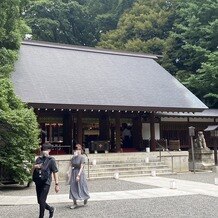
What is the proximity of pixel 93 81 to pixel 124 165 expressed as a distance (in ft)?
19.4

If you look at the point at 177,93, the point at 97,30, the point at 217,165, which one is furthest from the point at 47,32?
the point at 217,165

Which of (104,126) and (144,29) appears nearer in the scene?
(104,126)

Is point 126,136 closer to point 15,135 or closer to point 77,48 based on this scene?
point 77,48

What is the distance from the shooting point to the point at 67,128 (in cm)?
2212

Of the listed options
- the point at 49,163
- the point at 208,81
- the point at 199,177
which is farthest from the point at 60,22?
the point at 49,163

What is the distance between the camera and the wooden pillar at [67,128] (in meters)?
21.9

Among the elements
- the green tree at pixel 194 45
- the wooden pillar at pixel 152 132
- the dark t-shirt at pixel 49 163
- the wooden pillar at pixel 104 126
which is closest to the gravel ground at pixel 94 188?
the dark t-shirt at pixel 49 163

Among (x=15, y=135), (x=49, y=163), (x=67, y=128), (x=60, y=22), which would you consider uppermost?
(x=60, y=22)

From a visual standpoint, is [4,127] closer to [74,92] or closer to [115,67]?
[74,92]

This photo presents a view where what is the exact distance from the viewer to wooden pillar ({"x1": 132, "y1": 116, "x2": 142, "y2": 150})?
78.5 ft

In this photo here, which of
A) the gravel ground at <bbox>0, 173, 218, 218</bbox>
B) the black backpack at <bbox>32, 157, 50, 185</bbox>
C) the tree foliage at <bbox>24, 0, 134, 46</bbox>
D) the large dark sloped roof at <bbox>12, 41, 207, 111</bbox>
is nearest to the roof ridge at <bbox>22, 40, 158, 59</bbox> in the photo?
the large dark sloped roof at <bbox>12, 41, 207, 111</bbox>

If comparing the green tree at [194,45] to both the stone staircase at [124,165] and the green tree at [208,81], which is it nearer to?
the green tree at [208,81]

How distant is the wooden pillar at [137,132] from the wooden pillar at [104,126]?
210cm

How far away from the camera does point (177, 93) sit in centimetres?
2417
